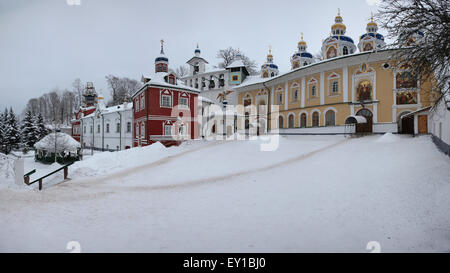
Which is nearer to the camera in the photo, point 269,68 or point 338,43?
point 338,43

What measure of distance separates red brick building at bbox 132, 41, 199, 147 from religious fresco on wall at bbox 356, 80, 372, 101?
55.2ft

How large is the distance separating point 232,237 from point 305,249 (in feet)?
4.33

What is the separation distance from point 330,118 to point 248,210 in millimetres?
19872

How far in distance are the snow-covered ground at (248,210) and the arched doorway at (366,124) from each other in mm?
10568

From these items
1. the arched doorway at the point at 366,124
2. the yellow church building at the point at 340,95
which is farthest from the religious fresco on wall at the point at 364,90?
the arched doorway at the point at 366,124

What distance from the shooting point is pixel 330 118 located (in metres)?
22.2

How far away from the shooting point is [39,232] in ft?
13.5

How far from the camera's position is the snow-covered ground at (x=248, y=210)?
3.94m

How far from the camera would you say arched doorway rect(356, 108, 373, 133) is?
2001 centimetres

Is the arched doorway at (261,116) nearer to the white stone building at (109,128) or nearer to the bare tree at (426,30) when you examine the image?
the white stone building at (109,128)

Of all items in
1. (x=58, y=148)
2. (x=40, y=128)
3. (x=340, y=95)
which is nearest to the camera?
(x=340, y=95)

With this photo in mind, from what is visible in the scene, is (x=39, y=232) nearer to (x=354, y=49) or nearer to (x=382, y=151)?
(x=382, y=151)

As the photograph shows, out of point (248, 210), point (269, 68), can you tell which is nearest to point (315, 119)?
point (269, 68)

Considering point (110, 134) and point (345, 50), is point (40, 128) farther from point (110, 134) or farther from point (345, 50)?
point (345, 50)
